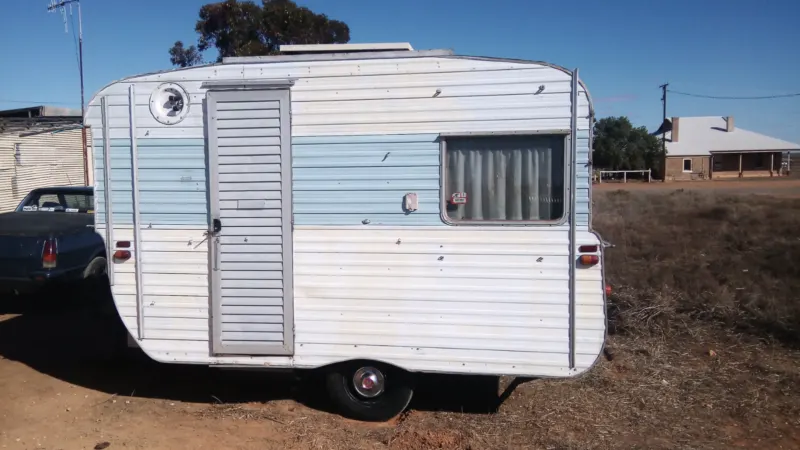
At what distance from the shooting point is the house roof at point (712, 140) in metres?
48.4

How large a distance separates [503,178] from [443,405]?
6.35 ft

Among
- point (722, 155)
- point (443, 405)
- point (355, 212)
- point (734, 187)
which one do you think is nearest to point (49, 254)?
point (355, 212)

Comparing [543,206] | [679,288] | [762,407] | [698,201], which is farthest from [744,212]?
[543,206]

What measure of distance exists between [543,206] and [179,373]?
3.66 meters

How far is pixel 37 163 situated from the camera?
58.2 ft

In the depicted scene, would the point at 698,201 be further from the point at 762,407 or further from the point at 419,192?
the point at 419,192

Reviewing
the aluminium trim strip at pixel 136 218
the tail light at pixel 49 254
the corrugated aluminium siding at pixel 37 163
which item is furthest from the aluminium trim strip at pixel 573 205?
the corrugated aluminium siding at pixel 37 163

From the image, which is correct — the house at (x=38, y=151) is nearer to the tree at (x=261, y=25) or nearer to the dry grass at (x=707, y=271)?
the tree at (x=261, y=25)

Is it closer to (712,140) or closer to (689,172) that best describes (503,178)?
(689,172)

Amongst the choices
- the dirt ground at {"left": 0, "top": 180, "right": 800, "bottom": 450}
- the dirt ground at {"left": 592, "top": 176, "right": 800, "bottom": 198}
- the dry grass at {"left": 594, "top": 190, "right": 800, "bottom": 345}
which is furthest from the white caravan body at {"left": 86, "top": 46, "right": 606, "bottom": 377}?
the dirt ground at {"left": 592, "top": 176, "right": 800, "bottom": 198}

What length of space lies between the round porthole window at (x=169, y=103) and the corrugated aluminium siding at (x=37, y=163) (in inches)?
543

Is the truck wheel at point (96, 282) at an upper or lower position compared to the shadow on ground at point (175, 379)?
upper

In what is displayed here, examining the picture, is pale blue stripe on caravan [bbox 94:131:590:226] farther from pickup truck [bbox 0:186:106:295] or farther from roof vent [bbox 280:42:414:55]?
pickup truck [bbox 0:186:106:295]

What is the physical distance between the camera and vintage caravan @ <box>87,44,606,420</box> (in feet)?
14.9
